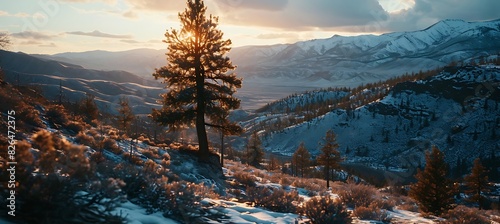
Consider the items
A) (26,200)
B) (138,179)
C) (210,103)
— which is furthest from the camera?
(210,103)

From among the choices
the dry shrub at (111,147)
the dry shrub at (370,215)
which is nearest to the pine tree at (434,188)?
the dry shrub at (370,215)

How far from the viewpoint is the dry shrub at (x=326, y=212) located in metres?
7.25

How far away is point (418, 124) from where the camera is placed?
505 ft

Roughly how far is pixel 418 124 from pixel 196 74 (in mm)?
152370

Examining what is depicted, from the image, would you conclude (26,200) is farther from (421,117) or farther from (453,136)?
(421,117)

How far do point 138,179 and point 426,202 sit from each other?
27.0m

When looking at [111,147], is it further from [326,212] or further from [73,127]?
[326,212]

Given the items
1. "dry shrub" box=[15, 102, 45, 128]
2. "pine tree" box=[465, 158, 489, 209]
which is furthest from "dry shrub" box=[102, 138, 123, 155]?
"pine tree" box=[465, 158, 489, 209]

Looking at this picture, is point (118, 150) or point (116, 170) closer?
point (116, 170)

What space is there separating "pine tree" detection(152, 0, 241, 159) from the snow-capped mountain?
126082 millimetres

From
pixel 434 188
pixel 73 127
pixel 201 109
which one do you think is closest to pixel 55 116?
pixel 73 127

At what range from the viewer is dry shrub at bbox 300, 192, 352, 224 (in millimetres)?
7248

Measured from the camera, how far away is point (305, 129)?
167625 mm

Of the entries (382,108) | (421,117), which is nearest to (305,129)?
(382,108)
